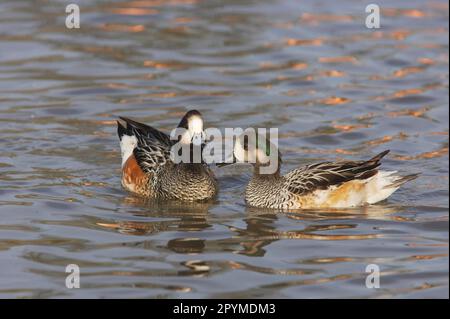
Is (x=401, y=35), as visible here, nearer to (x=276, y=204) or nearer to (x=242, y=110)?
(x=242, y=110)

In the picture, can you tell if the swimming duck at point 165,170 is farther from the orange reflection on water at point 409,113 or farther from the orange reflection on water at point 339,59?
the orange reflection on water at point 339,59

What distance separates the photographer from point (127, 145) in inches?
492

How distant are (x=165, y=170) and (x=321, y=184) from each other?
6.38 ft

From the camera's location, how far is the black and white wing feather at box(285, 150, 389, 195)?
36.1 ft

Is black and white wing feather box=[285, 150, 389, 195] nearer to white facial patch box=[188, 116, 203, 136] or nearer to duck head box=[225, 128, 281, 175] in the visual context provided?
duck head box=[225, 128, 281, 175]

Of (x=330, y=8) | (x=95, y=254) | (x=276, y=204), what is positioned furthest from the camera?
(x=330, y=8)

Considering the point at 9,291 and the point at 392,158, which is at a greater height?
the point at 392,158

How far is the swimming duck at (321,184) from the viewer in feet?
36.1

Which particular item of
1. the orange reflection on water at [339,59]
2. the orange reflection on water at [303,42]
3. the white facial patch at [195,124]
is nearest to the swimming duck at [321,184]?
the white facial patch at [195,124]

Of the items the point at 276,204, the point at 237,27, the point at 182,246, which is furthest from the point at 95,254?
the point at 237,27

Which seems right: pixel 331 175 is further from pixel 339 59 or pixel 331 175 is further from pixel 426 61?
pixel 426 61

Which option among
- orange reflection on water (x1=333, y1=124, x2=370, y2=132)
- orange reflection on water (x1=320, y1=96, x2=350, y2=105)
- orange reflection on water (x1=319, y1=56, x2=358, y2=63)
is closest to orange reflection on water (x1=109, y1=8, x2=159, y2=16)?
orange reflection on water (x1=319, y1=56, x2=358, y2=63)
